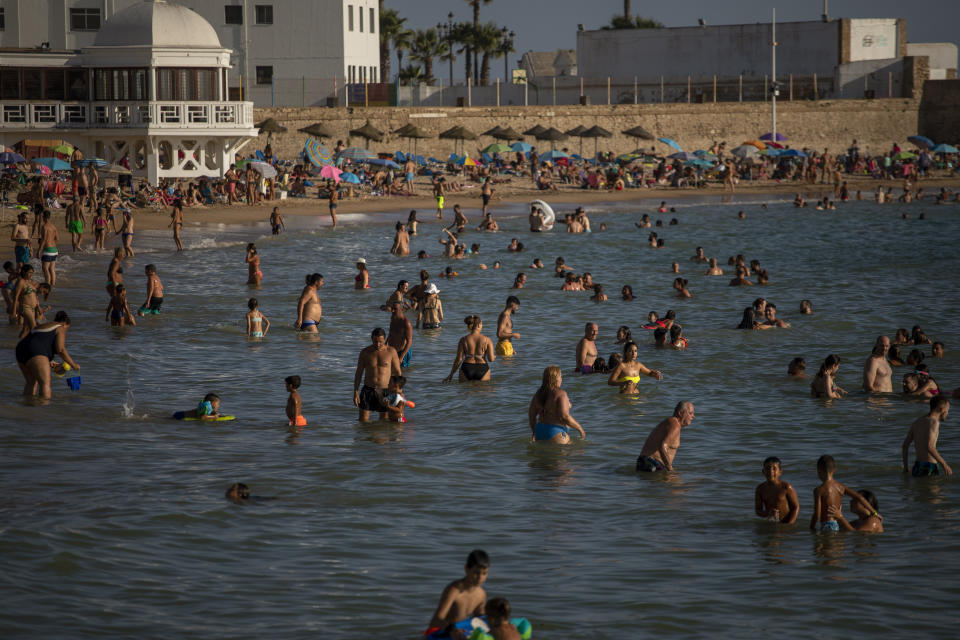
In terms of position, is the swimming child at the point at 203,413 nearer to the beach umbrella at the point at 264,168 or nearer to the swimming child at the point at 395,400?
the swimming child at the point at 395,400

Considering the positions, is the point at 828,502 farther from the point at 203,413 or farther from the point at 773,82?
the point at 773,82

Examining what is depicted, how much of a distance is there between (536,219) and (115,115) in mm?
15180

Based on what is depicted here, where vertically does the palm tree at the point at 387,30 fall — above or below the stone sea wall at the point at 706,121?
above

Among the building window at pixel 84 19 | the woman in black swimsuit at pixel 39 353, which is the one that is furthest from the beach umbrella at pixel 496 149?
the woman in black swimsuit at pixel 39 353

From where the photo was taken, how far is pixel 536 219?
38.8 m

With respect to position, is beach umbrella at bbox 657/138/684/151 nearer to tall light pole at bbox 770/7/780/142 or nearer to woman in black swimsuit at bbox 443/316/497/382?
tall light pole at bbox 770/7/780/142

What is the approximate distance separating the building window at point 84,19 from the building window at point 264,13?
291 inches

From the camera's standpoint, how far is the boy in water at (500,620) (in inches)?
281

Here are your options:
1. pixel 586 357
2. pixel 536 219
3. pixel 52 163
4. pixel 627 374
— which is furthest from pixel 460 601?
pixel 52 163

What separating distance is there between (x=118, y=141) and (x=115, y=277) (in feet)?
68.9

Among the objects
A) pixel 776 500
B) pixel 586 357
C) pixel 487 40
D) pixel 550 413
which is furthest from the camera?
pixel 487 40

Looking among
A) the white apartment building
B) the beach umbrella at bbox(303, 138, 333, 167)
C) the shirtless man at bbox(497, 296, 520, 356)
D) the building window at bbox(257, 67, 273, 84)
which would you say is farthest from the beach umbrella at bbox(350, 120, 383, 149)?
the shirtless man at bbox(497, 296, 520, 356)

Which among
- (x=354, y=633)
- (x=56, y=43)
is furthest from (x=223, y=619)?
(x=56, y=43)

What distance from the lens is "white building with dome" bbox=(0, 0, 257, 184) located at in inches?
1533
